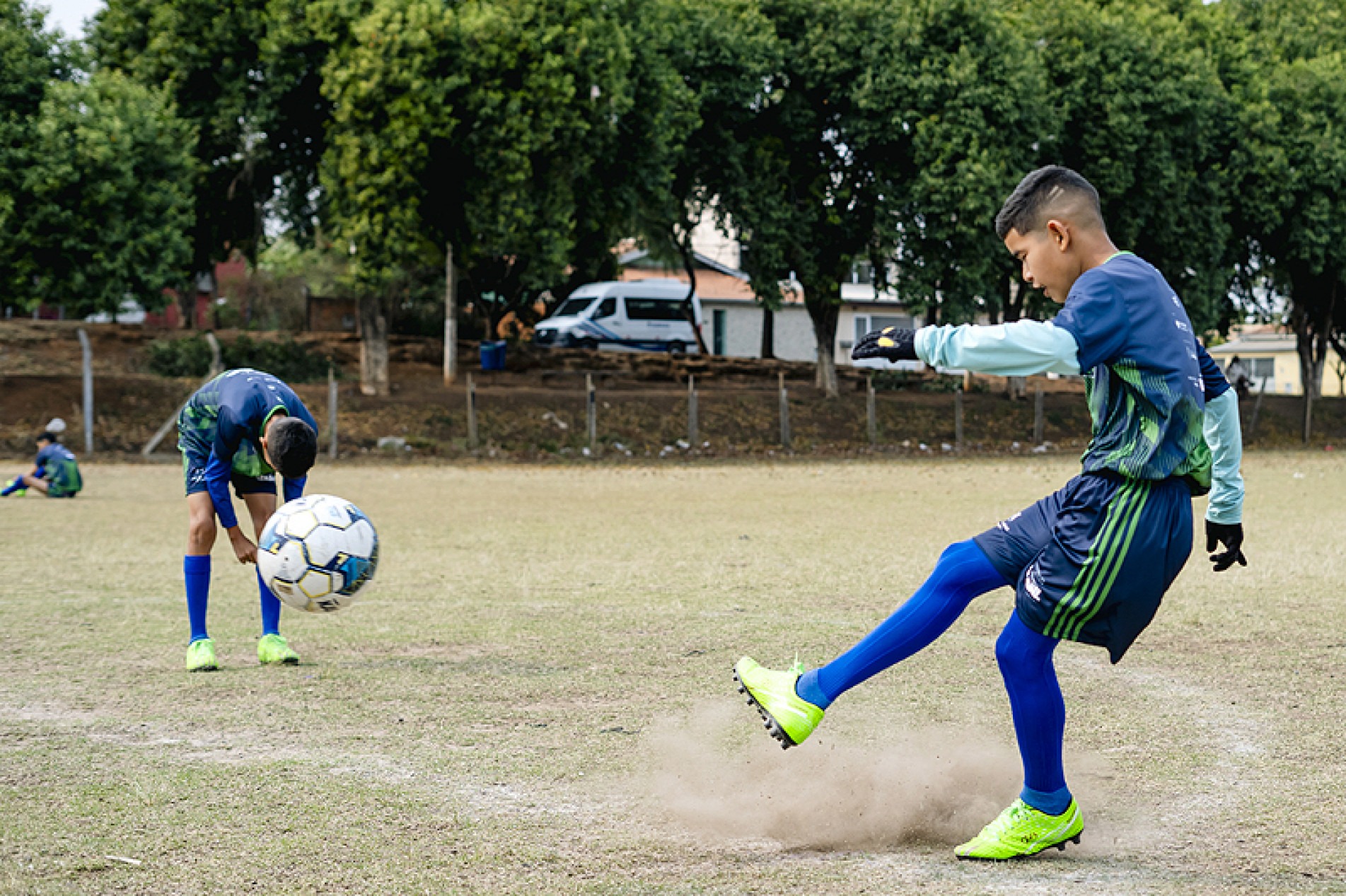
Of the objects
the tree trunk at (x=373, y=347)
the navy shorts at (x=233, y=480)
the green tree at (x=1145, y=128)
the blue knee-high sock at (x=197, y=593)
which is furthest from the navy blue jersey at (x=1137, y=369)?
the green tree at (x=1145, y=128)

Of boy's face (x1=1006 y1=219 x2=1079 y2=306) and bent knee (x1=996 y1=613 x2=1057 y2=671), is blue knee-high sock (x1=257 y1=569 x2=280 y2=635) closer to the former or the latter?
bent knee (x1=996 y1=613 x2=1057 y2=671)

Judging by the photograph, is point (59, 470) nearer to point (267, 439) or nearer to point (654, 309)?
point (267, 439)

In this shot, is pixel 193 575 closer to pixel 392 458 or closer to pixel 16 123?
pixel 392 458

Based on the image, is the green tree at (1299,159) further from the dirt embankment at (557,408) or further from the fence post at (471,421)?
the fence post at (471,421)

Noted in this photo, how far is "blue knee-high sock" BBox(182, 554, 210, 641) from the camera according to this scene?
270 inches

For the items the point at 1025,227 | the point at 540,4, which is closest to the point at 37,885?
the point at 1025,227

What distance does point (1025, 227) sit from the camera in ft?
12.8

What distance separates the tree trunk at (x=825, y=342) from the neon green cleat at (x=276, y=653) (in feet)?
86.6

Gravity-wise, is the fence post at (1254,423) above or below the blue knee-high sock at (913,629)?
below

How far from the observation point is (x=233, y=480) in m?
6.88

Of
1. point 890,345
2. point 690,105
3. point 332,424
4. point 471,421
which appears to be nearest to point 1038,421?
point 690,105

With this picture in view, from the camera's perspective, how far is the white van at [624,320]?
37.5 metres

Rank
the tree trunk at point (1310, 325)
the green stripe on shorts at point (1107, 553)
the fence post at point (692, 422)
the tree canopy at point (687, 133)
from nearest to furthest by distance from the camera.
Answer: the green stripe on shorts at point (1107, 553)
the tree canopy at point (687, 133)
the fence post at point (692, 422)
the tree trunk at point (1310, 325)

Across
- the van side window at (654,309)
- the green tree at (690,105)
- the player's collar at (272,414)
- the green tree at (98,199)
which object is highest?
the green tree at (690,105)
